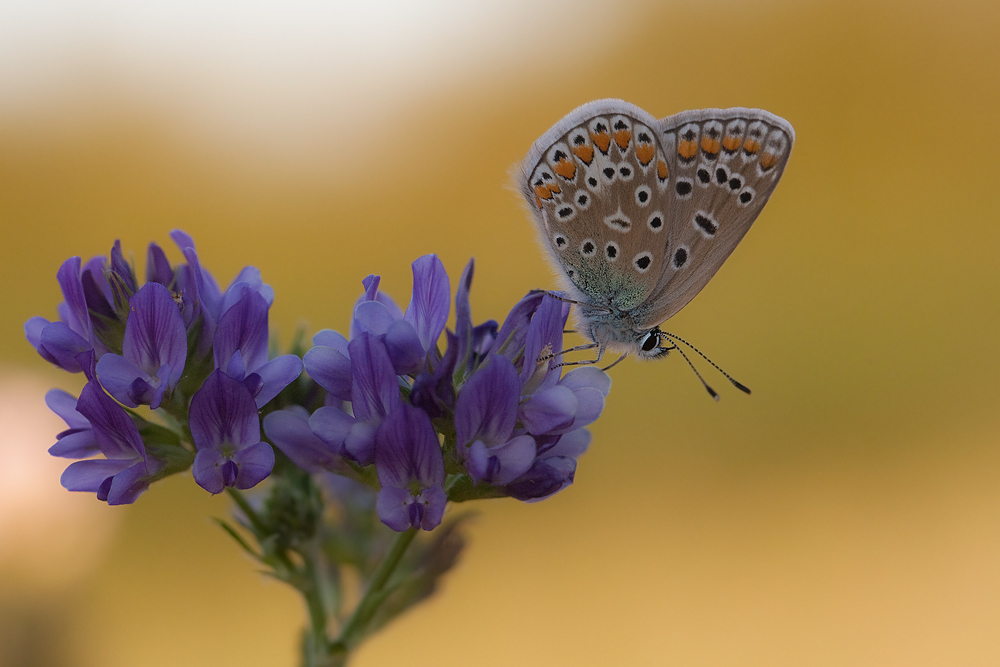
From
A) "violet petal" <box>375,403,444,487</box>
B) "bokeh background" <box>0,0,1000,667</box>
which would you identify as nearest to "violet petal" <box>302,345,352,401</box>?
"violet petal" <box>375,403,444,487</box>

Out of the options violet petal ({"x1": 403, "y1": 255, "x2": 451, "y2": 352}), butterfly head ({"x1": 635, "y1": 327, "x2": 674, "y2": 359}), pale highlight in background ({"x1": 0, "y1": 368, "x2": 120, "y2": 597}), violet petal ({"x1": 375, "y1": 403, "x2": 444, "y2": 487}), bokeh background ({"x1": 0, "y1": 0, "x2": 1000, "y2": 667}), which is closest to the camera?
violet petal ({"x1": 375, "y1": 403, "x2": 444, "y2": 487})

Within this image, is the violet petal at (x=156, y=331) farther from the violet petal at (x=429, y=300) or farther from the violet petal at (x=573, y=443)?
the violet petal at (x=573, y=443)

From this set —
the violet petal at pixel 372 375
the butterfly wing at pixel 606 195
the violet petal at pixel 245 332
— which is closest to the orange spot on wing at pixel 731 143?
the butterfly wing at pixel 606 195

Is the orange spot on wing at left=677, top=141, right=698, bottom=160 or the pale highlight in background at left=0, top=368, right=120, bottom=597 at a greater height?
the orange spot on wing at left=677, top=141, right=698, bottom=160

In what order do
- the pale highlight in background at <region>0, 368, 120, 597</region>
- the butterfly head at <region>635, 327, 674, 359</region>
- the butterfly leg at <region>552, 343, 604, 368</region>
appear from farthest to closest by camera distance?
the pale highlight in background at <region>0, 368, 120, 597</region> → the butterfly head at <region>635, 327, 674, 359</region> → the butterfly leg at <region>552, 343, 604, 368</region>

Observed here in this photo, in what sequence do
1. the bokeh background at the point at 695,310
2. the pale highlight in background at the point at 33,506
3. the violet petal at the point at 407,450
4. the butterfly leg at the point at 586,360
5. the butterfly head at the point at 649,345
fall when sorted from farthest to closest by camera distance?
1. the bokeh background at the point at 695,310
2. the pale highlight in background at the point at 33,506
3. the butterfly head at the point at 649,345
4. the butterfly leg at the point at 586,360
5. the violet petal at the point at 407,450

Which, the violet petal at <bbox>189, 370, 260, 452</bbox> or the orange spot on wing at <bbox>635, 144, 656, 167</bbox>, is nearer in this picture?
the violet petal at <bbox>189, 370, 260, 452</bbox>

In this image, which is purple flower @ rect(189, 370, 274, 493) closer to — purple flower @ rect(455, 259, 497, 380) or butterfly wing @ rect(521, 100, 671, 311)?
purple flower @ rect(455, 259, 497, 380)
